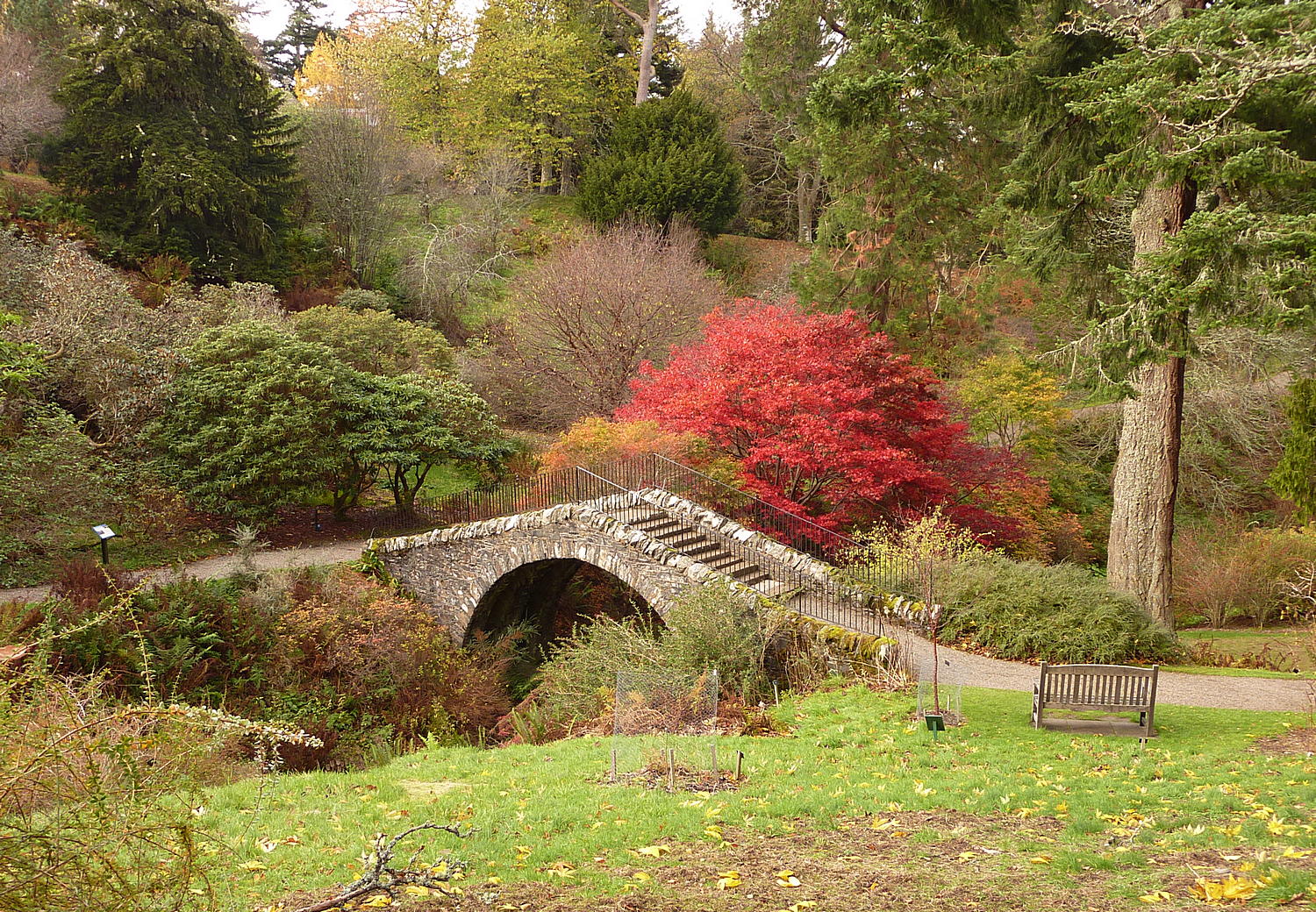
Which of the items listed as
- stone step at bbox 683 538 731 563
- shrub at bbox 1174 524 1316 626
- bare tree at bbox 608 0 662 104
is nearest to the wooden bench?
stone step at bbox 683 538 731 563

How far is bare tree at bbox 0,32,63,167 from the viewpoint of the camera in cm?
2925

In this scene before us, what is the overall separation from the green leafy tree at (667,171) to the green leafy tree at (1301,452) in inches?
835

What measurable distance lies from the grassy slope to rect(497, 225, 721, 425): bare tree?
15.4 meters

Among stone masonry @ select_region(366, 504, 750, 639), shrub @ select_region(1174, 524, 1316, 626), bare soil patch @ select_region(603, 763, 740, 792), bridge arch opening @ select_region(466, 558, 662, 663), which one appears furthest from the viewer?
bridge arch opening @ select_region(466, 558, 662, 663)

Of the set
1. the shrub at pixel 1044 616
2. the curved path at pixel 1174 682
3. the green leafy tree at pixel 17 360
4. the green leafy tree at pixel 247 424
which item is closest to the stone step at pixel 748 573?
the curved path at pixel 1174 682

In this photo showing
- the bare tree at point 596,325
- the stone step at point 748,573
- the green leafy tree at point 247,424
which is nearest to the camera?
the stone step at point 748,573

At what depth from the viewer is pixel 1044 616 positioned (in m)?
12.9

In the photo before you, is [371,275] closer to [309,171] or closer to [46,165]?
[309,171]

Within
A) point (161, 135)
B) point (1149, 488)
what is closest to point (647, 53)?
point (161, 135)

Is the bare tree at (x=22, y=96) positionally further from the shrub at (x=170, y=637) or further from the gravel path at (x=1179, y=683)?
the gravel path at (x=1179, y=683)

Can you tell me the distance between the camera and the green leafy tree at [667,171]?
34.1 m

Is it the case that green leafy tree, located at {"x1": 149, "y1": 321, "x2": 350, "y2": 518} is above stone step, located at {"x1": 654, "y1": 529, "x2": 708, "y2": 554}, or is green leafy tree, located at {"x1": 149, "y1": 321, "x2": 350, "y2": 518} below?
above

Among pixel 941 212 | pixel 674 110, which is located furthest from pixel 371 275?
pixel 941 212

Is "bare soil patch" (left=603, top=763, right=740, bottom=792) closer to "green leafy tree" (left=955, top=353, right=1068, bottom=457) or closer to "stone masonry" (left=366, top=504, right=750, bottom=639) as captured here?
"stone masonry" (left=366, top=504, right=750, bottom=639)
